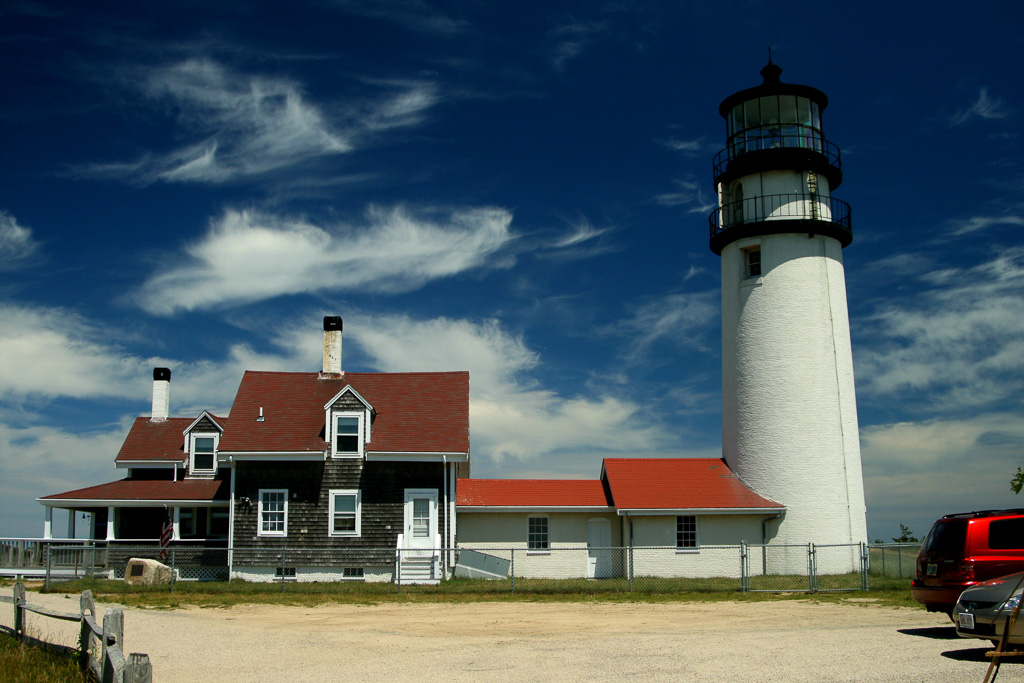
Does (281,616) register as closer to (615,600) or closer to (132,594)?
(132,594)

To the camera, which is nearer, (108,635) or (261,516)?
(108,635)

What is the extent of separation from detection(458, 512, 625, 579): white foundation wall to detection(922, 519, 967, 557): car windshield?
14007 millimetres

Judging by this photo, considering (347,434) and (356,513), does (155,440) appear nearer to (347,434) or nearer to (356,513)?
(347,434)

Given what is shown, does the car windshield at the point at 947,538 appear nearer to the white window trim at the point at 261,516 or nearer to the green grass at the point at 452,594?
the green grass at the point at 452,594

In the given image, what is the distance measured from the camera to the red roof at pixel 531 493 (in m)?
28.5

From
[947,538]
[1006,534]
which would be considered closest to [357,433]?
[947,538]

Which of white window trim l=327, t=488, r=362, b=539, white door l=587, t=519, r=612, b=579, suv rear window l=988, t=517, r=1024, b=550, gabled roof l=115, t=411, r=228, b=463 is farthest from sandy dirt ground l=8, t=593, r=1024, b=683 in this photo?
gabled roof l=115, t=411, r=228, b=463

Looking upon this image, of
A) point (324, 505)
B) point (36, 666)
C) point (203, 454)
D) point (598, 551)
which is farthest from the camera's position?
point (203, 454)

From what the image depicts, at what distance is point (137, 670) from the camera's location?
8930mm

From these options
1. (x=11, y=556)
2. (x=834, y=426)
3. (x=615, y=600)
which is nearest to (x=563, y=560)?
(x=615, y=600)

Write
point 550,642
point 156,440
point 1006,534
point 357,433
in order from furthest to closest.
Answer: point 156,440, point 357,433, point 1006,534, point 550,642

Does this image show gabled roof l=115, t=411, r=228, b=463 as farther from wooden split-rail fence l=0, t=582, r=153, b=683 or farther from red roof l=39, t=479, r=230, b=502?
wooden split-rail fence l=0, t=582, r=153, b=683

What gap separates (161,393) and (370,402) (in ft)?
33.9

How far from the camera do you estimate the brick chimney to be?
3059 centimetres
